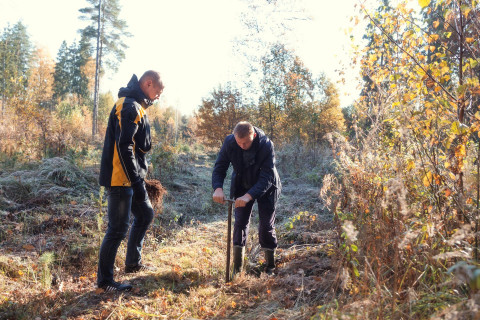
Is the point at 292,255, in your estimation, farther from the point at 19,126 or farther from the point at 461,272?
the point at 19,126

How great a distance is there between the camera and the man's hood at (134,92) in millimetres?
3219

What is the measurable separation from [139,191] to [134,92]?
1.01m

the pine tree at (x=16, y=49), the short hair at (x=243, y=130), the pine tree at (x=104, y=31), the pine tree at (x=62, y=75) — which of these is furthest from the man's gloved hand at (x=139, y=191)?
the pine tree at (x=62, y=75)

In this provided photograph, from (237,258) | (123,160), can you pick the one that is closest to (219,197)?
(237,258)

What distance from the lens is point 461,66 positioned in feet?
8.25

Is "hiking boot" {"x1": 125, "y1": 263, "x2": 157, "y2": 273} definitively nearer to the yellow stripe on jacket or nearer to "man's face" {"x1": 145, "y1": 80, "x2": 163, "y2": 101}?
the yellow stripe on jacket

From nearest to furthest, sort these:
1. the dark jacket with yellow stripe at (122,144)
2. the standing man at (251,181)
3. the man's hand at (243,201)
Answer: the dark jacket with yellow stripe at (122,144), the man's hand at (243,201), the standing man at (251,181)

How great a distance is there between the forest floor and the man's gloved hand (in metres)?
0.89

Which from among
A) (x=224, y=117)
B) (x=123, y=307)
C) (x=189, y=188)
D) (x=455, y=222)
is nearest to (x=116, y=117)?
(x=123, y=307)

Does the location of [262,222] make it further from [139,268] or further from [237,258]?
[139,268]

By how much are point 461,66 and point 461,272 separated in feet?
6.80

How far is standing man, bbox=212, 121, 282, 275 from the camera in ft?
11.6

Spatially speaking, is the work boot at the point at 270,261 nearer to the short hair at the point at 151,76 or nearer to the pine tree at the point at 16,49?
the short hair at the point at 151,76

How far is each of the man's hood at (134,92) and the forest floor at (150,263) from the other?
1606 millimetres
